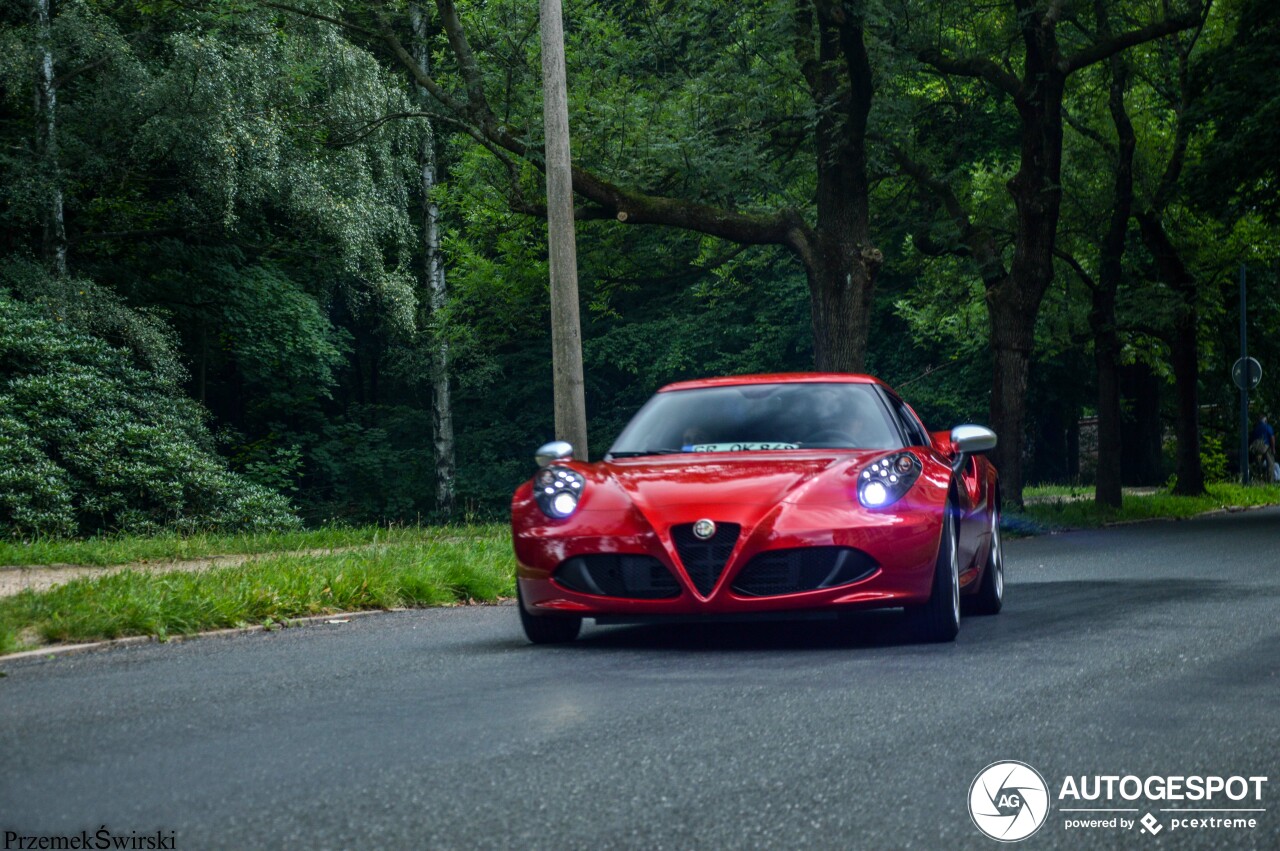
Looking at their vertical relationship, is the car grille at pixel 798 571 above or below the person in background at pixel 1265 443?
above

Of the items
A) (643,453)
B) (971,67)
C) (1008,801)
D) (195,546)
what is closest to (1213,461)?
(971,67)

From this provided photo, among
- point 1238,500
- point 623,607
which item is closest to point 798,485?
point 623,607

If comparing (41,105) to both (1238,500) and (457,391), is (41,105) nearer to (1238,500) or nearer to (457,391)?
(457,391)

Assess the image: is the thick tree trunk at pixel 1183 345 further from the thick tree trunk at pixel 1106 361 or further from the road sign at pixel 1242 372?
the road sign at pixel 1242 372

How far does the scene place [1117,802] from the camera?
4516 mm

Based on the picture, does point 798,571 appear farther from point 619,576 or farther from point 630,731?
point 630,731

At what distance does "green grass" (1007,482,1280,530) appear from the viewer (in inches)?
907

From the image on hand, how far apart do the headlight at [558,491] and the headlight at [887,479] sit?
4.61 feet

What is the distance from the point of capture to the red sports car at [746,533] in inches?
302

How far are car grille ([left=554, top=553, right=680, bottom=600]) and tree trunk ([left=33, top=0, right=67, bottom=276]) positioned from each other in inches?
791

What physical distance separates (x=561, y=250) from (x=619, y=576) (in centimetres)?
705

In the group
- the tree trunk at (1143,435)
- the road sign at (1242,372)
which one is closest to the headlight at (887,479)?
the road sign at (1242,372)

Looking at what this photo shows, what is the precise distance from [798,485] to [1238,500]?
25.6 meters

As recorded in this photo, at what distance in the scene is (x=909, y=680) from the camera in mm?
6812
